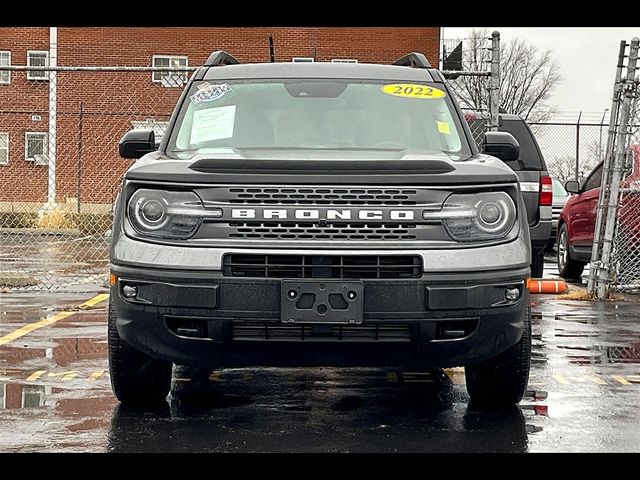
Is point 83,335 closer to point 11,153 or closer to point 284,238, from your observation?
point 284,238

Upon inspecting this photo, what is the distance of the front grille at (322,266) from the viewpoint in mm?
5297

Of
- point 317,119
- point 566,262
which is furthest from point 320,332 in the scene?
point 566,262

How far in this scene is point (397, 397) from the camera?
6531 millimetres

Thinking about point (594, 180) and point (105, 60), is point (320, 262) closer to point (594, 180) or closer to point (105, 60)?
point (594, 180)

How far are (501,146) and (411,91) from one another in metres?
0.64

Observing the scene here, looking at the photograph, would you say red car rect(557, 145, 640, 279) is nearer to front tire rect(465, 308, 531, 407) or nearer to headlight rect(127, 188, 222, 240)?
front tire rect(465, 308, 531, 407)

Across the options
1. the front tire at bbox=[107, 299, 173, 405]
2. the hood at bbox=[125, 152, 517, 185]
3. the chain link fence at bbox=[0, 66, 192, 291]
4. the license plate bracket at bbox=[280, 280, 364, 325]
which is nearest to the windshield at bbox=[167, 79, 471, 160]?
the hood at bbox=[125, 152, 517, 185]

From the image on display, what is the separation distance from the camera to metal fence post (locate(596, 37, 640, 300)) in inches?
482

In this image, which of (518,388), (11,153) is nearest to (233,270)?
(518,388)

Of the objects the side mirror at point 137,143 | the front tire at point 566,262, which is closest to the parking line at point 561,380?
the side mirror at point 137,143

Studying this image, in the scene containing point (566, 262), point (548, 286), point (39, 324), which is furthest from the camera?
point (566, 262)

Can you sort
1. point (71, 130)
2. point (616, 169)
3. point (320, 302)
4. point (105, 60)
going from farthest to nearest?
point (105, 60)
point (71, 130)
point (616, 169)
point (320, 302)

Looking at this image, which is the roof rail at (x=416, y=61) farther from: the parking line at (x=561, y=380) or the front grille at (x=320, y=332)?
the front grille at (x=320, y=332)

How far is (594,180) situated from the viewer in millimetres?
14594
